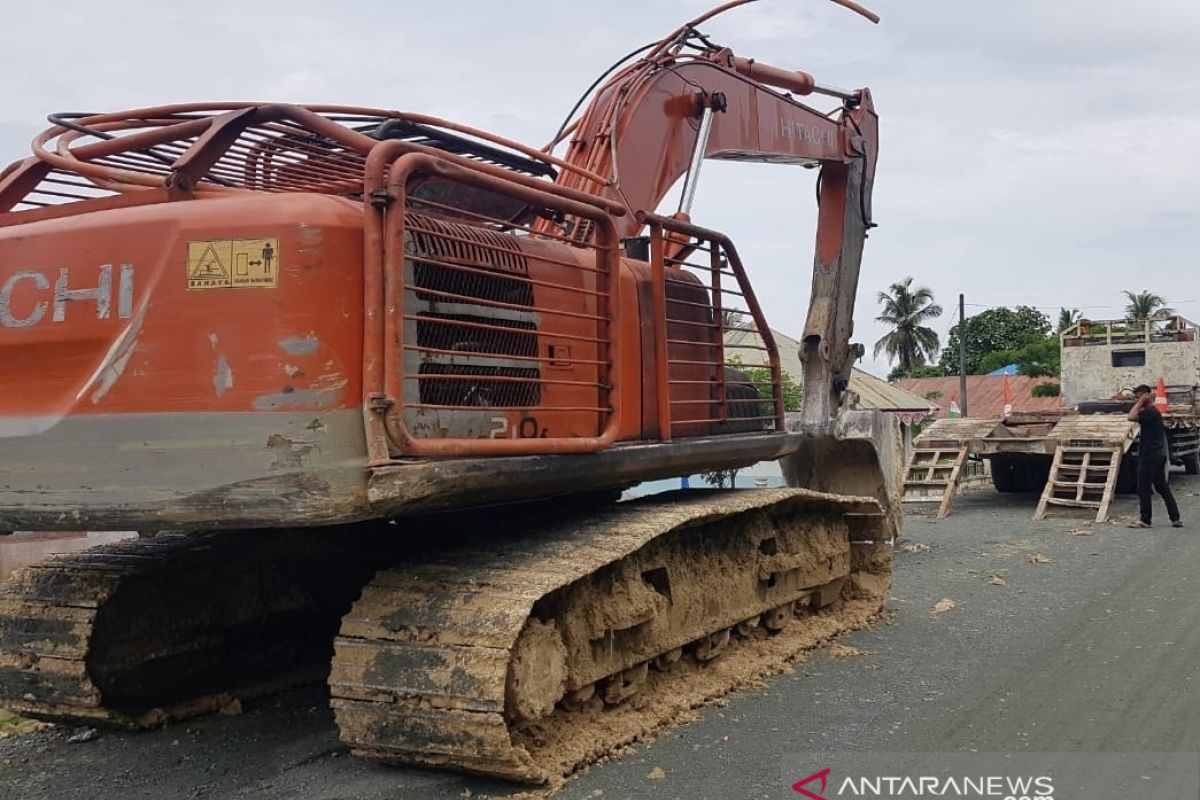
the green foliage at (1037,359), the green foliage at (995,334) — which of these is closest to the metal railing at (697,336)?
the green foliage at (1037,359)

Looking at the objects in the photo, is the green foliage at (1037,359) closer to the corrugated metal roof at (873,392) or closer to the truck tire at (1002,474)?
the corrugated metal roof at (873,392)

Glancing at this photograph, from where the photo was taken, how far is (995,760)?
412 cm

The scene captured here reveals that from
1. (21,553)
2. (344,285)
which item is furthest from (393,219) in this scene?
(21,553)

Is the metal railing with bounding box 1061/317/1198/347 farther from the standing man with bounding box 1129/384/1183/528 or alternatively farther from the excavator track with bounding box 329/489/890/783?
the excavator track with bounding box 329/489/890/783

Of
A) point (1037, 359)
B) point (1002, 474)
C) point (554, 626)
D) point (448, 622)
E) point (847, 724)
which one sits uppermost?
point (1037, 359)

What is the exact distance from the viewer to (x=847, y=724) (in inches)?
184

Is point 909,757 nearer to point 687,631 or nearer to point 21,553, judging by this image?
point 687,631

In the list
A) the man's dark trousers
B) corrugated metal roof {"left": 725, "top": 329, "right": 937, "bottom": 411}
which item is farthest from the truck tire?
corrugated metal roof {"left": 725, "top": 329, "right": 937, "bottom": 411}

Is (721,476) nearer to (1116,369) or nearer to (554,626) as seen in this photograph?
(554,626)

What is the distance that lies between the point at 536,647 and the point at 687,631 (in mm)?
1481

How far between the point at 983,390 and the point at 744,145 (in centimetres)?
4713

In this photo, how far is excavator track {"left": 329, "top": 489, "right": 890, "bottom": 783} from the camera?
3.75m

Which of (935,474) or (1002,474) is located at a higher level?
(935,474)

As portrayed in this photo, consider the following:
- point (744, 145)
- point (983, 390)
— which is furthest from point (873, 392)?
point (744, 145)
